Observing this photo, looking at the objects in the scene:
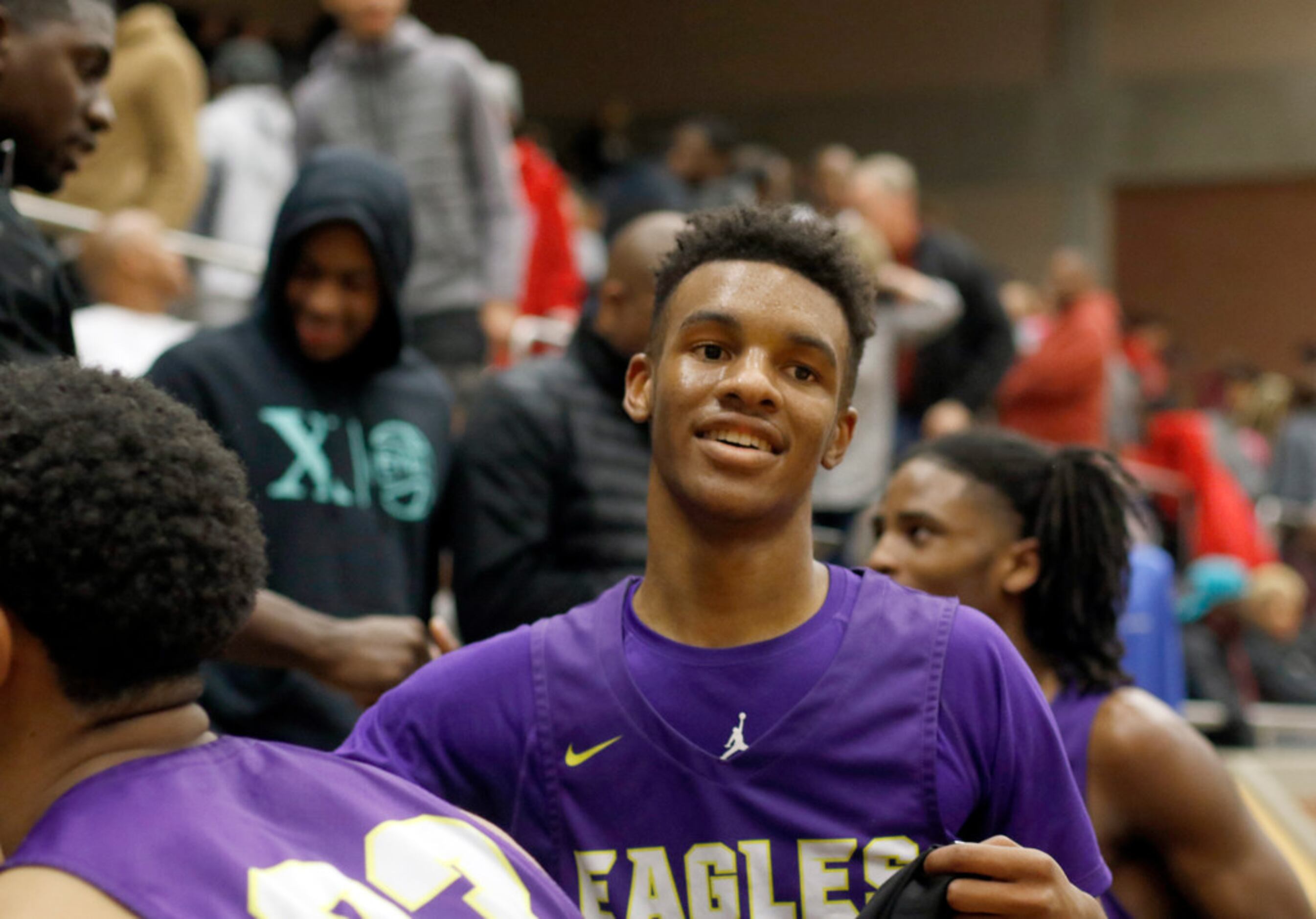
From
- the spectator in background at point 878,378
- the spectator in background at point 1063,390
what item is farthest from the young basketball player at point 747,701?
the spectator in background at point 1063,390

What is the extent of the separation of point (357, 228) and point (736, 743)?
1701 millimetres

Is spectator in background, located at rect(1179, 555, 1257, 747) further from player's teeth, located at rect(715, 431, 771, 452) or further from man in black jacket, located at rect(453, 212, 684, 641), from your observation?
player's teeth, located at rect(715, 431, 771, 452)

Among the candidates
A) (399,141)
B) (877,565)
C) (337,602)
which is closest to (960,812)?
(877,565)

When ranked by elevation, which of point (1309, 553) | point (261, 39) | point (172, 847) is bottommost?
point (1309, 553)

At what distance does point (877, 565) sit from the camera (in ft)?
9.05

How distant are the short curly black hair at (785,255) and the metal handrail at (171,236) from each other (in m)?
2.81

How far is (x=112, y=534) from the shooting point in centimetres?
137

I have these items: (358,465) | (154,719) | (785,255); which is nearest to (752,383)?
(785,255)

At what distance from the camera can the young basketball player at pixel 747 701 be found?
183cm

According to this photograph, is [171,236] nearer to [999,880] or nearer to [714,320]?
[714,320]

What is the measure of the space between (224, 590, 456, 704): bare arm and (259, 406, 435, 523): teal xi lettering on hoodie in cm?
50

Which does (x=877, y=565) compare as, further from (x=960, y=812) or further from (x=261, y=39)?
(x=261, y=39)

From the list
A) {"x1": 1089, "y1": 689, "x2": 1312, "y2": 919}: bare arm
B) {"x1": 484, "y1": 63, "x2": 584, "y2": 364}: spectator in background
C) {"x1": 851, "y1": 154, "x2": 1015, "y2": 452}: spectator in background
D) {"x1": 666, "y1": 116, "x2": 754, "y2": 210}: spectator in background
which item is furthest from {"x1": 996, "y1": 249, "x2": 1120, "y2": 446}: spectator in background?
{"x1": 1089, "y1": 689, "x2": 1312, "y2": 919}: bare arm

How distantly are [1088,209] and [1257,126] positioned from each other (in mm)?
2066
